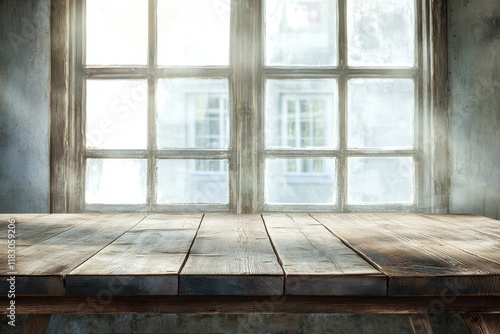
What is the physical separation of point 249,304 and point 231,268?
11cm

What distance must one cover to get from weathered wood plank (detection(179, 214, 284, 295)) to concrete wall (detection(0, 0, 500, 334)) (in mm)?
903

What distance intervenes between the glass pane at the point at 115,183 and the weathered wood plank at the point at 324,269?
1.13 m

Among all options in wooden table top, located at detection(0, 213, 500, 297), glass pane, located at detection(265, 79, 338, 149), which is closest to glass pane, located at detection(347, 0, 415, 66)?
glass pane, located at detection(265, 79, 338, 149)

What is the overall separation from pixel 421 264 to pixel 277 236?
0.54 metres

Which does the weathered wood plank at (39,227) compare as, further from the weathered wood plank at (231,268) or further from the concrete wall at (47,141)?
the weathered wood plank at (231,268)

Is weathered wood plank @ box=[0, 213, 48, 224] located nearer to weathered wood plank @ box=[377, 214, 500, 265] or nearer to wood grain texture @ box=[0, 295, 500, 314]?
wood grain texture @ box=[0, 295, 500, 314]

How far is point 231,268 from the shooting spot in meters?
1.16

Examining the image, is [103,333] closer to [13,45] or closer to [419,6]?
[13,45]

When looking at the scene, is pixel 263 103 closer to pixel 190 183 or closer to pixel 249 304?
pixel 190 183

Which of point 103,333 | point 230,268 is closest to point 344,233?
point 230,268

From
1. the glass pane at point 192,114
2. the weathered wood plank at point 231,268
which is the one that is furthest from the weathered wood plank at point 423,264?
the glass pane at point 192,114

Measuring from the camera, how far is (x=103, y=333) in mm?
2363

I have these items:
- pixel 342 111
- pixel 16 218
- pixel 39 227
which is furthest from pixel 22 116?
pixel 342 111

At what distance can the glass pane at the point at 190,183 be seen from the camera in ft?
8.26
